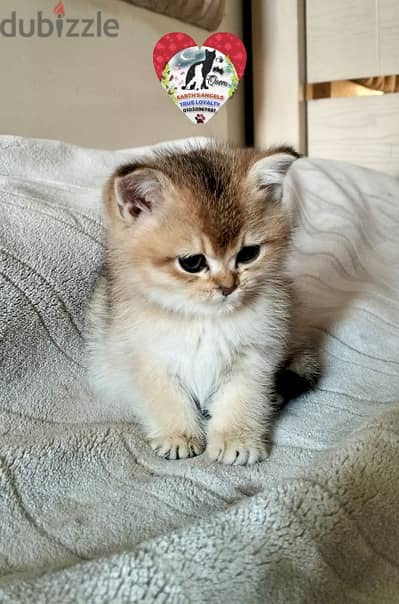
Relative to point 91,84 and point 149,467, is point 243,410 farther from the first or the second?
point 91,84

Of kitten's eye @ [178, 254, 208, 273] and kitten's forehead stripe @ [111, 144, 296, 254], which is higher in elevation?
kitten's forehead stripe @ [111, 144, 296, 254]

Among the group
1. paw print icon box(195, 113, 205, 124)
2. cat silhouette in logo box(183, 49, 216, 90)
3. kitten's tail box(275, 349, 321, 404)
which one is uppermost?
cat silhouette in logo box(183, 49, 216, 90)

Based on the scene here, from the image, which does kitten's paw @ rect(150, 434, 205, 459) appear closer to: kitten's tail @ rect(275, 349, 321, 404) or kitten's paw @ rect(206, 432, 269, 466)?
kitten's paw @ rect(206, 432, 269, 466)

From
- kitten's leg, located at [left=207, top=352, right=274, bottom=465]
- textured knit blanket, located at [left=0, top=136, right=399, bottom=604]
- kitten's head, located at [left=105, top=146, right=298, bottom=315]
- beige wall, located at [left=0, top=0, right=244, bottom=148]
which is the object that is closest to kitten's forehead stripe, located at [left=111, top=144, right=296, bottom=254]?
kitten's head, located at [left=105, top=146, right=298, bottom=315]

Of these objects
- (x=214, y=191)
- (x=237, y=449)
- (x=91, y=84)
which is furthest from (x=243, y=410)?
(x=91, y=84)

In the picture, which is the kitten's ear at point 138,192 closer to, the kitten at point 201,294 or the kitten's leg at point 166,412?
the kitten at point 201,294

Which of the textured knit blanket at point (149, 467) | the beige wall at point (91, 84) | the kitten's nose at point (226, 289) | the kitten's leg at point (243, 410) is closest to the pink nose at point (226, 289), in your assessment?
the kitten's nose at point (226, 289)
